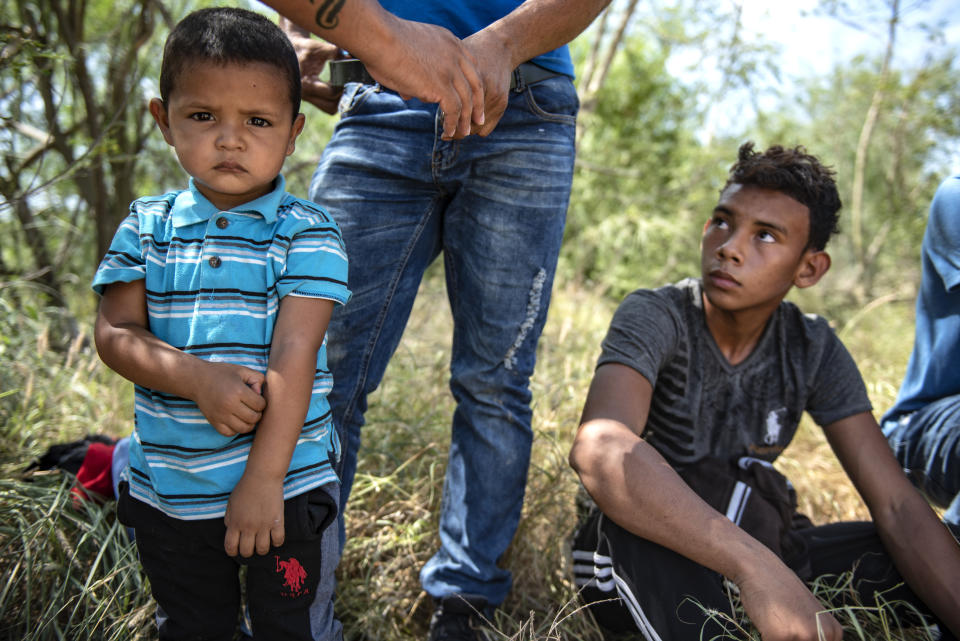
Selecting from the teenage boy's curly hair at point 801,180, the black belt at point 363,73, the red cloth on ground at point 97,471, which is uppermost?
the black belt at point 363,73

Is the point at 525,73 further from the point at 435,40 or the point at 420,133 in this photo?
the point at 435,40

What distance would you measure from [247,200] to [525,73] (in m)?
0.77

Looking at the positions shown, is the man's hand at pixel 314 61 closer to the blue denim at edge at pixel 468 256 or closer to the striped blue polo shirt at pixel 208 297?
the blue denim at edge at pixel 468 256

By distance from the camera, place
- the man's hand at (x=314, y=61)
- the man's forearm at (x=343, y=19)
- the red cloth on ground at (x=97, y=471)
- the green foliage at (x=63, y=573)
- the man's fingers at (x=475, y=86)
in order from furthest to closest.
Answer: the red cloth on ground at (x=97, y=471), the man's hand at (x=314, y=61), the green foliage at (x=63, y=573), the man's fingers at (x=475, y=86), the man's forearm at (x=343, y=19)

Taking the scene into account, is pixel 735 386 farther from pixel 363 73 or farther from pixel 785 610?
pixel 363 73

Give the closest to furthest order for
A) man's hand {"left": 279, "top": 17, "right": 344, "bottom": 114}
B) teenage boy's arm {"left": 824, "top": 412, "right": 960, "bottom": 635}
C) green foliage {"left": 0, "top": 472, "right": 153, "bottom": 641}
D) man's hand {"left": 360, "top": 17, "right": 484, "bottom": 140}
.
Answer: man's hand {"left": 360, "top": 17, "right": 484, "bottom": 140}, green foliage {"left": 0, "top": 472, "right": 153, "bottom": 641}, teenage boy's arm {"left": 824, "top": 412, "right": 960, "bottom": 635}, man's hand {"left": 279, "top": 17, "right": 344, "bottom": 114}

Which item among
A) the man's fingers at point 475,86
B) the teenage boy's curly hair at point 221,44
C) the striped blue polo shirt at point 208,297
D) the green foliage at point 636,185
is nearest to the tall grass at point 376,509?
the striped blue polo shirt at point 208,297

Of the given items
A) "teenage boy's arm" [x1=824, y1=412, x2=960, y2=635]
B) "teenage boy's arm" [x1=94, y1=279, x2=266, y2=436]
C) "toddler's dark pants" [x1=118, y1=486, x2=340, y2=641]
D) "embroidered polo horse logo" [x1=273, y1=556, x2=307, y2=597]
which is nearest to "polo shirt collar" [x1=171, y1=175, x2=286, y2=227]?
"teenage boy's arm" [x1=94, y1=279, x2=266, y2=436]

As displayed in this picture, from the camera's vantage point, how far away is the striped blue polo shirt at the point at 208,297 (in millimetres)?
1399

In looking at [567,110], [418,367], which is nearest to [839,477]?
[418,367]

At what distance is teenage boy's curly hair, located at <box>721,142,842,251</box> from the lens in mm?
2182

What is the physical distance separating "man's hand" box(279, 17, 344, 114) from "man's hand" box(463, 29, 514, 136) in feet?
2.13

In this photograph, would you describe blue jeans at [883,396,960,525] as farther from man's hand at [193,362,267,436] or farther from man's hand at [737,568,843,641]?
man's hand at [193,362,267,436]

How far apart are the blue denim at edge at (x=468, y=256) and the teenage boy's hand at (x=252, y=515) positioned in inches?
20.6
